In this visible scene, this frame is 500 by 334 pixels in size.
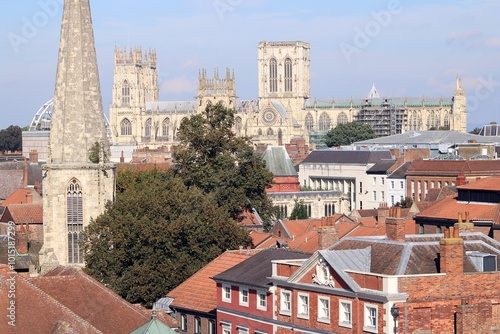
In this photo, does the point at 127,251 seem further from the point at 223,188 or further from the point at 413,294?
the point at 413,294

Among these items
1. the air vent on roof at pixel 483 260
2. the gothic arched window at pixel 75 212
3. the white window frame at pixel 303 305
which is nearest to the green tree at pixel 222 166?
the gothic arched window at pixel 75 212

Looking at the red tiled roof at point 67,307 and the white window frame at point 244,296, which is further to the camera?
the white window frame at point 244,296

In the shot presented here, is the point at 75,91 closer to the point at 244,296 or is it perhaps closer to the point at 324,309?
the point at 244,296

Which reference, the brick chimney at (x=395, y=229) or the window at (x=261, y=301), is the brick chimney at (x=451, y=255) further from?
the window at (x=261, y=301)

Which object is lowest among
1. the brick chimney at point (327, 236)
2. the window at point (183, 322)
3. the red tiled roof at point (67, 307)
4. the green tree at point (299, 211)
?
the green tree at point (299, 211)

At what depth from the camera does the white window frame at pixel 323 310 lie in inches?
1474

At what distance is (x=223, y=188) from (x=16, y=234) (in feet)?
38.2

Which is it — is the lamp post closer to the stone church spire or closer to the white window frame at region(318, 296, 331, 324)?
the white window frame at region(318, 296, 331, 324)

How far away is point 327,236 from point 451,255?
26.9 ft

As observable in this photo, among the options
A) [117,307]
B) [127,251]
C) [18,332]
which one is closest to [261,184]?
[127,251]

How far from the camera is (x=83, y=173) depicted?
201ft

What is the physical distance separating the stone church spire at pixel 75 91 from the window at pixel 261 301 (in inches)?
855

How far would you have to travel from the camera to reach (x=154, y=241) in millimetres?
54656

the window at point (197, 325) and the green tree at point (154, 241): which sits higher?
the green tree at point (154, 241)
